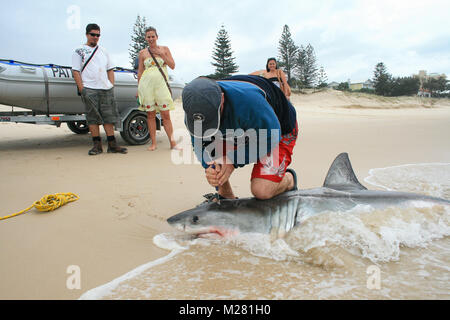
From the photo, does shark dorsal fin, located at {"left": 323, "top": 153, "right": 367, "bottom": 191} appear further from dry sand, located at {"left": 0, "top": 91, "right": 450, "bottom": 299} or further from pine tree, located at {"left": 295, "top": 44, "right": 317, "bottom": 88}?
pine tree, located at {"left": 295, "top": 44, "right": 317, "bottom": 88}

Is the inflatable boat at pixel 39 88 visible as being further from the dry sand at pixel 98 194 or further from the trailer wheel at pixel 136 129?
the trailer wheel at pixel 136 129

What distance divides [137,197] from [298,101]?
96.5ft

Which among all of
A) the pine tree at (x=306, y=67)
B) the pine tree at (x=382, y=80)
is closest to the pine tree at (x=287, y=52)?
the pine tree at (x=306, y=67)

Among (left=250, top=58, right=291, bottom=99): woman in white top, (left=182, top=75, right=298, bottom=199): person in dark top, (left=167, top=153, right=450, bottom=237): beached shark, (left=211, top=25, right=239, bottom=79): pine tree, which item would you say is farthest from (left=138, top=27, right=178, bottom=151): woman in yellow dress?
(left=211, top=25, right=239, bottom=79): pine tree

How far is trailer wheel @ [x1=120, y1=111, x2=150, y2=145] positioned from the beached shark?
3893mm

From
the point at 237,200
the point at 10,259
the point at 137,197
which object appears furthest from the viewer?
the point at 137,197

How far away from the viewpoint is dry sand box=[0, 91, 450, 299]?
196 cm

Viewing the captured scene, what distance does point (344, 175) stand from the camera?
9.46 ft

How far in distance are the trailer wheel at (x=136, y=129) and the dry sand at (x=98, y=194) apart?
32 cm

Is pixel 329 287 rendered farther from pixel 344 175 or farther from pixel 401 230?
pixel 344 175

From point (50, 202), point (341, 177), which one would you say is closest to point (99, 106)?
point (50, 202)

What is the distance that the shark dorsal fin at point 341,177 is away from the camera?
9.29 feet

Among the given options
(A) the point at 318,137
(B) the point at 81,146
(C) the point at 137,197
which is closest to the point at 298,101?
(A) the point at 318,137

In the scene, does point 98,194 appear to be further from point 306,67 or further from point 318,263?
point 306,67
